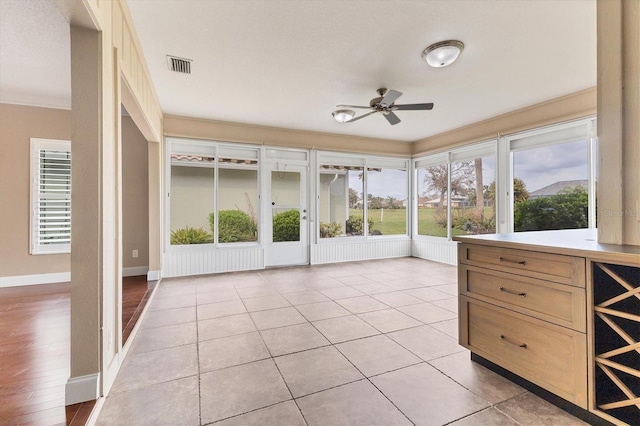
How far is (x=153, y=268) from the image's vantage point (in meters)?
4.61

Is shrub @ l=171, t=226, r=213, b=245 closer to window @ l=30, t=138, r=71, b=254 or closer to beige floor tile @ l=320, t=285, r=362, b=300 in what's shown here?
window @ l=30, t=138, r=71, b=254

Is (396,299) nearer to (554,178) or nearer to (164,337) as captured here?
(164,337)

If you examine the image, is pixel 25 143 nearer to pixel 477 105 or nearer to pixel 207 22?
pixel 207 22

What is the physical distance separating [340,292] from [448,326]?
5.00ft

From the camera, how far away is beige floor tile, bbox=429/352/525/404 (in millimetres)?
1769

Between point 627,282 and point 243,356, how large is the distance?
2.40 metres

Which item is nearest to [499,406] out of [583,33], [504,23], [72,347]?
[72,347]

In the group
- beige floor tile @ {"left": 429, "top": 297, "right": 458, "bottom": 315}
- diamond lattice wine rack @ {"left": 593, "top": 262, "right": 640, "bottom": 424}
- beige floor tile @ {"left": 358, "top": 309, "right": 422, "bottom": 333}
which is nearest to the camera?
diamond lattice wine rack @ {"left": 593, "top": 262, "right": 640, "bottom": 424}

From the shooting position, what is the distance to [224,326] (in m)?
2.82

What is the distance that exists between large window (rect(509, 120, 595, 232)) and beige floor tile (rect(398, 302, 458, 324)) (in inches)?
98.0

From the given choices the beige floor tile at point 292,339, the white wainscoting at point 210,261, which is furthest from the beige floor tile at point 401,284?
the white wainscoting at point 210,261

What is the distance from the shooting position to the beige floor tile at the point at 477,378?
1.77 metres

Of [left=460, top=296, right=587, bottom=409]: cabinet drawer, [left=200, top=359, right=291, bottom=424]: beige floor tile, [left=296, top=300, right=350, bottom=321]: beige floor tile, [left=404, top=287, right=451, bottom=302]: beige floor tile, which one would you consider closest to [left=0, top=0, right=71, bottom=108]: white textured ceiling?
[left=200, top=359, right=291, bottom=424]: beige floor tile

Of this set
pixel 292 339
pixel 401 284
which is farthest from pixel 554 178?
pixel 292 339
